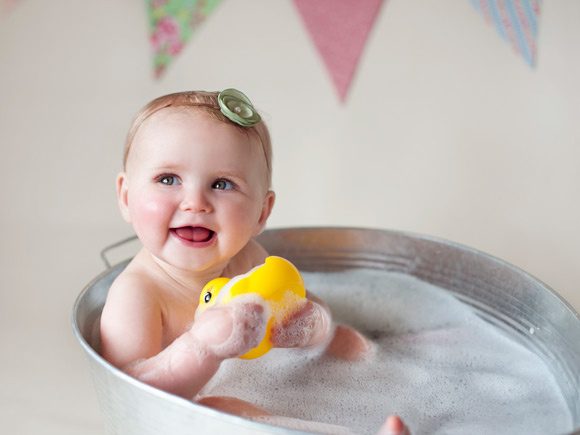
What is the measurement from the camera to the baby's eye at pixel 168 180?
3.41 ft

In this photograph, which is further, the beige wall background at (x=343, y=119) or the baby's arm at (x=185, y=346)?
the beige wall background at (x=343, y=119)

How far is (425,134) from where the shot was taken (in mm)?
2182

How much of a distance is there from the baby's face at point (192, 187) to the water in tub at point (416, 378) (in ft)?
0.72

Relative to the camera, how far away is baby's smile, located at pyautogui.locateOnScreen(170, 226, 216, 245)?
1047 mm

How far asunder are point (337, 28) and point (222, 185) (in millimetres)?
1086

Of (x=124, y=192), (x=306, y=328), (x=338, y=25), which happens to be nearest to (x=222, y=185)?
(x=124, y=192)

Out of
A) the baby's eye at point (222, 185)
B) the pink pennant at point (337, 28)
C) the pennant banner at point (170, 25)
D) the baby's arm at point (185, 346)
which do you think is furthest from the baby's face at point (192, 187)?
the pink pennant at point (337, 28)

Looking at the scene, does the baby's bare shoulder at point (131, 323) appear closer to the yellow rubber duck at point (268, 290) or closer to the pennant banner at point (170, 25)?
the yellow rubber duck at point (268, 290)

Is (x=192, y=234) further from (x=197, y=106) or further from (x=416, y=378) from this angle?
(x=416, y=378)

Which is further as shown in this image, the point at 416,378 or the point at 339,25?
the point at 339,25

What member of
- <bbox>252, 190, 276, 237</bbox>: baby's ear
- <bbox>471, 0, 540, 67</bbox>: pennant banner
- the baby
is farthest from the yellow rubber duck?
<bbox>471, 0, 540, 67</bbox>: pennant banner

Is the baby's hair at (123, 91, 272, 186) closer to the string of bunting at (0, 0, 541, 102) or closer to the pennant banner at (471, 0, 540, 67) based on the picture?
the string of bunting at (0, 0, 541, 102)

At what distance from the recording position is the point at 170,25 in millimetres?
1899

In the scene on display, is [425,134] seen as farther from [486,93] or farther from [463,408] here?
[463,408]
